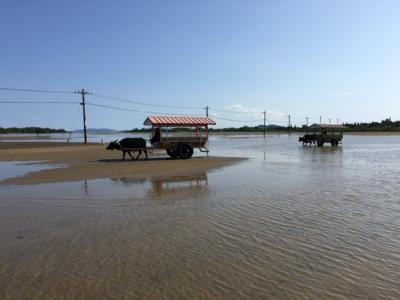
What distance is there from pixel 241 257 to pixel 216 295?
1389mm

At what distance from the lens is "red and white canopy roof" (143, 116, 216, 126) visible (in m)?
24.6

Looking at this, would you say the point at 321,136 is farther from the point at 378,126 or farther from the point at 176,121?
the point at 378,126

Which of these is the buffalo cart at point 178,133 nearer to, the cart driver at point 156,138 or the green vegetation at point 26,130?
the cart driver at point 156,138

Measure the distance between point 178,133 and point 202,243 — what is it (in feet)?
63.6

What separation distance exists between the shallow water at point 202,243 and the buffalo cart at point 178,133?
1255 centimetres

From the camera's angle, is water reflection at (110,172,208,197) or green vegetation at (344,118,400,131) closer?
water reflection at (110,172,208,197)

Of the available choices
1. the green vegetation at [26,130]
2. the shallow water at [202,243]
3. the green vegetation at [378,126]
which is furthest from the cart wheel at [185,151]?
the green vegetation at [26,130]

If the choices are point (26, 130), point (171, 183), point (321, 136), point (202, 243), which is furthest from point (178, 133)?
point (26, 130)

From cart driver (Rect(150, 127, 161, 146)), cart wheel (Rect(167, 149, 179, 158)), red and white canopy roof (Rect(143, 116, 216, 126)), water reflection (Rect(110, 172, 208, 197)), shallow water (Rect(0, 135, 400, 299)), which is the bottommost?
water reflection (Rect(110, 172, 208, 197))

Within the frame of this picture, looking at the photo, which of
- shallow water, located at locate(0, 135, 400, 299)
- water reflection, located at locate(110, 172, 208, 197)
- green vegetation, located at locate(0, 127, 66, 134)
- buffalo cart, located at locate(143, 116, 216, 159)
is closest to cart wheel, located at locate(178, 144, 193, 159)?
buffalo cart, located at locate(143, 116, 216, 159)

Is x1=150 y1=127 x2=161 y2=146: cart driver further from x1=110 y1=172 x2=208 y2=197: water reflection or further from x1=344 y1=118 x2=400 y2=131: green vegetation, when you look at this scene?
x1=344 y1=118 x2=400 y2=131: green vegetation

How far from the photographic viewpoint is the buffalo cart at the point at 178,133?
981 inches

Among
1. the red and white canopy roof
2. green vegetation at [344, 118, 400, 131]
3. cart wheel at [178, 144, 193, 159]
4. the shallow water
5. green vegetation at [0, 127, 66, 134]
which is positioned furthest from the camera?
green vegetation at [0, 127, 66, 134]

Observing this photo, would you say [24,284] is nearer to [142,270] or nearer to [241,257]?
[142,270]
